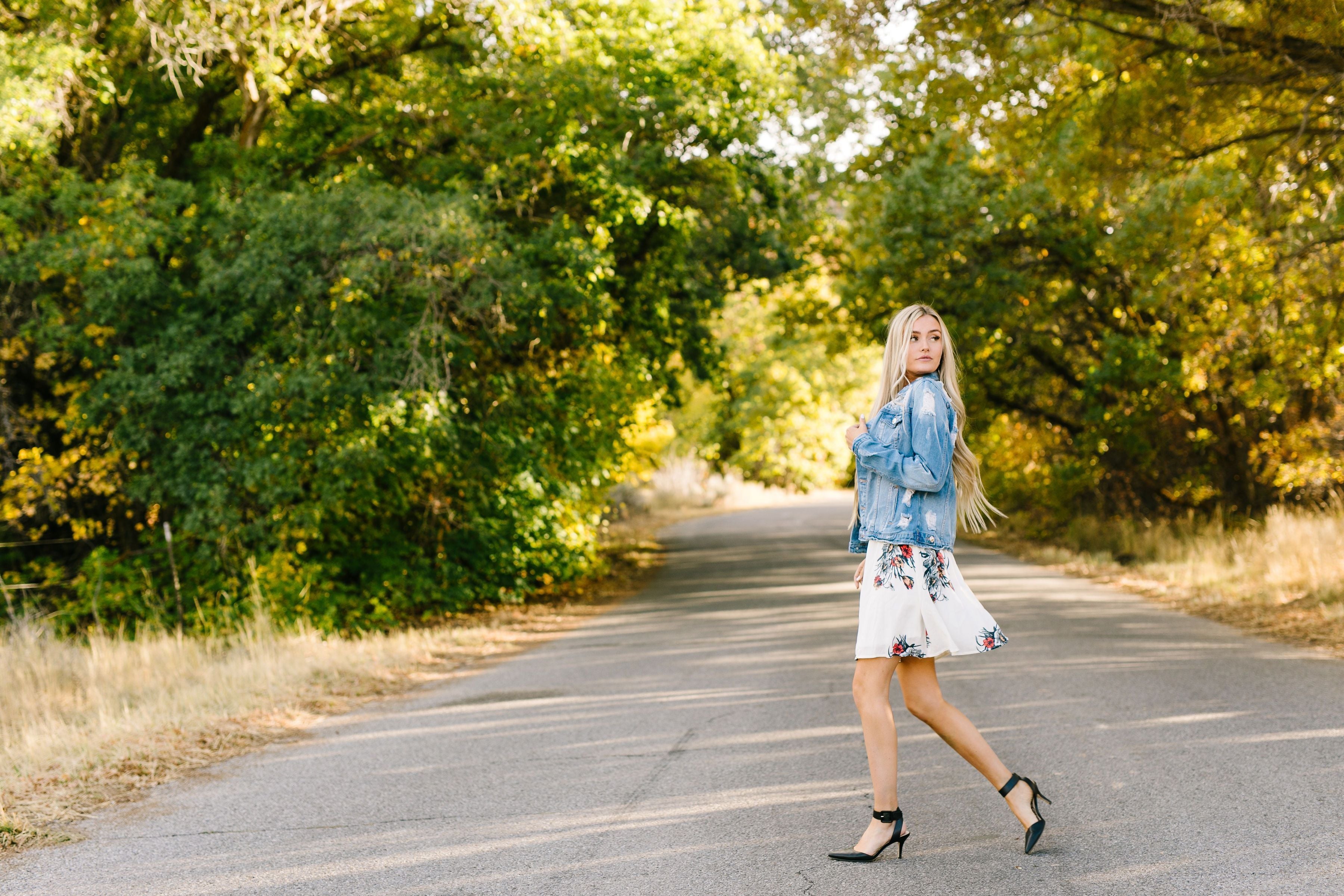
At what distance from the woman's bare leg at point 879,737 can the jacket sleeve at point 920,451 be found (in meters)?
0.69

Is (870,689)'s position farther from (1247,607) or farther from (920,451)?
(1247,607)

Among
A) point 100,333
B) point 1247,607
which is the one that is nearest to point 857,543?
point 1247,607

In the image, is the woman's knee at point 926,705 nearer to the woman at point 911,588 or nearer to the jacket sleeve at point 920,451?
the woman at point 911,588

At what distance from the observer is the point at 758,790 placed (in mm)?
5531

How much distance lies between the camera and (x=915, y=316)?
15.4ft

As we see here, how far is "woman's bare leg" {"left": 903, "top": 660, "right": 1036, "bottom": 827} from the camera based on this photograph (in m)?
4.44

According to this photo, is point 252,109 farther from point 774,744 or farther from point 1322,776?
point 1322,776

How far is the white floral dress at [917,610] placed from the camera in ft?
14.7

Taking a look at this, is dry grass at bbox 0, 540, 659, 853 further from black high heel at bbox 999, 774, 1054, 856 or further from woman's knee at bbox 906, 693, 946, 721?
black high heel at bbox 999, 774, 1054, 856

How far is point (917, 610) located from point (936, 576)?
169 mm

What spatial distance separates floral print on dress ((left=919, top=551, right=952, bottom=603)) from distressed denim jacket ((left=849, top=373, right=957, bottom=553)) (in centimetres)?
4

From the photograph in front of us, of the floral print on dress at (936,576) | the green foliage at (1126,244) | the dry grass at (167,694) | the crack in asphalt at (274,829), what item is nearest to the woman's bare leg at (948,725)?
the floral print on dress at (936,576)

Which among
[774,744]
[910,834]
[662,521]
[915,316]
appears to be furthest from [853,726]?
[662,521]

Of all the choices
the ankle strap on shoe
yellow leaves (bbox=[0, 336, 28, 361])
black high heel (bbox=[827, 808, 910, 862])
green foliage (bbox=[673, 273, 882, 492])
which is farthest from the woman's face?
green foliage (bbox=[673, 273, 882, 492])
